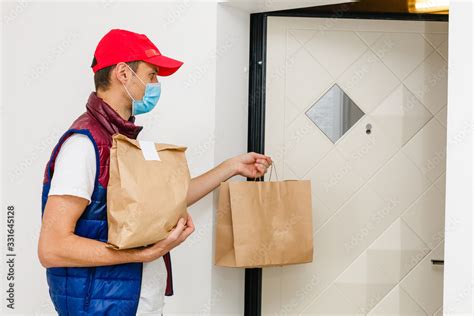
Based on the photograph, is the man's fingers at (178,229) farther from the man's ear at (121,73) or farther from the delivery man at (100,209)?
the man's ear at (121,73)

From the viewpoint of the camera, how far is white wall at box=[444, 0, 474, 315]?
5.60 feet

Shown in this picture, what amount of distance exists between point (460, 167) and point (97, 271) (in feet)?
3.36

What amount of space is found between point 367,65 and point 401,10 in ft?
0.86

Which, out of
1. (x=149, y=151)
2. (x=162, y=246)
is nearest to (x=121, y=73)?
(x=149, y=151)

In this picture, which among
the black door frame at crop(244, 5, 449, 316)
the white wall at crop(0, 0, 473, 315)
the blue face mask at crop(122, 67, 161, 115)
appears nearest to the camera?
the blue face mask at crop(122, 67, 161, 115)

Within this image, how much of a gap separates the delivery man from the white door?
0.78 m

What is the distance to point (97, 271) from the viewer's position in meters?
1.82

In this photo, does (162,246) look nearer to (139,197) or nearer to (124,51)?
(139,197)

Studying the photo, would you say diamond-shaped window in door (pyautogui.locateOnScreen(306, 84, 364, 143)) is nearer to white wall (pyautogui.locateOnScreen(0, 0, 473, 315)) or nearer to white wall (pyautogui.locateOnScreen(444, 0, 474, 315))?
white wall (pyautogui.locateOnScreen(0, 0, 473, 315))

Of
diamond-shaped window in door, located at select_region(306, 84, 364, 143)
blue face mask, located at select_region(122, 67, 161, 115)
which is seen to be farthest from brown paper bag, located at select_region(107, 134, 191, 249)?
diamond-shaped window in door, located at select_region(306, 84, 364, 143)

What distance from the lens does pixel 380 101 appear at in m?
2.64

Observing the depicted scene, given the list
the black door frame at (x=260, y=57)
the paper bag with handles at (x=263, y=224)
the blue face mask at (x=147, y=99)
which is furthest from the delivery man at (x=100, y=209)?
the black door frame at (x=260, y=57)

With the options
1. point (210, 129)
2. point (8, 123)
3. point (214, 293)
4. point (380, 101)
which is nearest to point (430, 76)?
point (380, 101)

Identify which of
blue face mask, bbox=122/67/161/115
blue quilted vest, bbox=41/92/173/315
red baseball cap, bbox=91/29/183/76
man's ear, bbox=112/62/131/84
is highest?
red baseball cap, bbox=91/29/183/76
